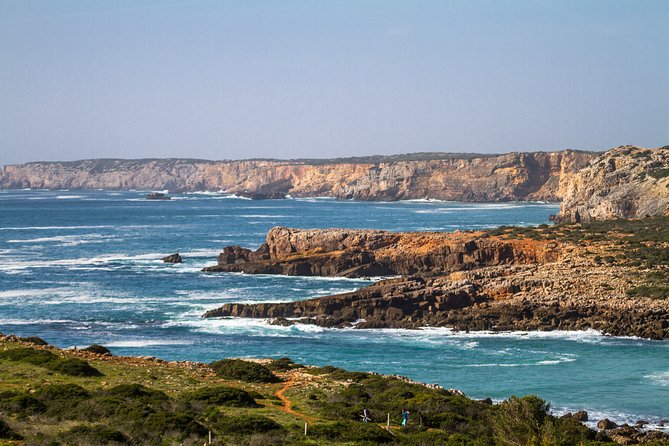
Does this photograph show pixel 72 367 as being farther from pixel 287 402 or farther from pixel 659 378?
pixel 659 378

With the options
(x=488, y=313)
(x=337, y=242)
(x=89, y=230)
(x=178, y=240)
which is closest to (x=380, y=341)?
(x=488, y=313)

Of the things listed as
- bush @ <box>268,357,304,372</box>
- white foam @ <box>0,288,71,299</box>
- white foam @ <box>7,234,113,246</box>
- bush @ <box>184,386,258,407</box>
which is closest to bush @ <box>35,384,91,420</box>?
bush @ <box>184,386,258,407</box>

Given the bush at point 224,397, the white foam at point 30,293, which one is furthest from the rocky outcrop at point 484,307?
the bush at point 224,397

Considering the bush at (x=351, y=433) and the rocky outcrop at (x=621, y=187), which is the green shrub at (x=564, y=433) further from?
the rocky outcrop at (x=621, y=187)

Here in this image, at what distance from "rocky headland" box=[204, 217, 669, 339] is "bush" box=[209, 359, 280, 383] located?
20.2m

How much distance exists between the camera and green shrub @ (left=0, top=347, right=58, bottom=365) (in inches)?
1134

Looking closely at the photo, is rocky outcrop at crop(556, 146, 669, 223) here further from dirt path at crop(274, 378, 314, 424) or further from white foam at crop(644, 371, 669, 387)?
dirt path at crop(274, 378, 314, 424)

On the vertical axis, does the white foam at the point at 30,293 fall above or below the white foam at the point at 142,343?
below

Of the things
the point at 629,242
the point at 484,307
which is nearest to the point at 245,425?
the point at 484,307

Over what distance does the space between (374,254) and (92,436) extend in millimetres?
53579

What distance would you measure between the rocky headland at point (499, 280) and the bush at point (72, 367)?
23797 millimetres

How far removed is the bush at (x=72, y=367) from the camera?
90.3ft

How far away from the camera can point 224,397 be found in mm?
25203

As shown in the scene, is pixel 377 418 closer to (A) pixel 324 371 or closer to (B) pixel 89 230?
(A) pixel 324 371
